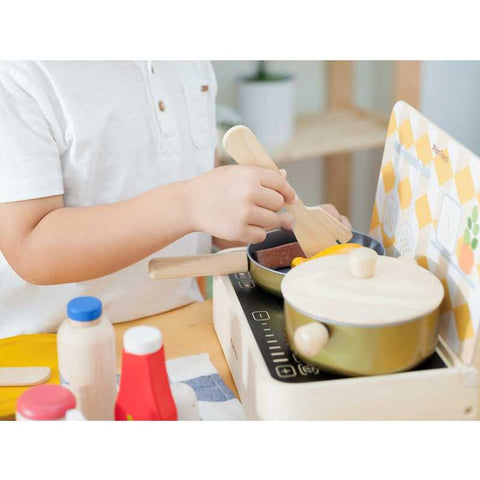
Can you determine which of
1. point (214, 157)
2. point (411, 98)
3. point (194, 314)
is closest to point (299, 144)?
point (411, 98)

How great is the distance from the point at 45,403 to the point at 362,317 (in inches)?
10.3

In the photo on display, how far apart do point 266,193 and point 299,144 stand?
1.16 meters

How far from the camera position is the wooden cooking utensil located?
77 cm

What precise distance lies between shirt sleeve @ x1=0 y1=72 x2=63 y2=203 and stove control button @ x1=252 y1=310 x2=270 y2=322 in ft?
0.98

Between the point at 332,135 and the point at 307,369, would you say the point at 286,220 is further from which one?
the point at 332,135

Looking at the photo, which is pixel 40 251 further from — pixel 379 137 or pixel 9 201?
pixel 379 137

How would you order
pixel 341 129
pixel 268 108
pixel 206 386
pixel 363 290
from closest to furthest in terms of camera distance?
pixel 363 290
pixel 206 386
pixel 268 108
pixel 341 129

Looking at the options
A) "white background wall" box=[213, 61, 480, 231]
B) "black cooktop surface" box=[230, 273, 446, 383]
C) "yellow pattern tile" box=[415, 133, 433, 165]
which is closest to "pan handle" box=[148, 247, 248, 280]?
"black cooktop surface" box=[230, 273, 446, 383]

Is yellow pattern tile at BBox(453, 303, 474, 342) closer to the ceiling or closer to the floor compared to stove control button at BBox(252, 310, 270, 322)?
closer to the ceiling

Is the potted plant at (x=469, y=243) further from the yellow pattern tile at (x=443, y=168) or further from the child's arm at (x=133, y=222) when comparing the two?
the child's arm at (x=133, y=222)

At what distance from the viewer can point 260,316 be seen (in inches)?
29.7

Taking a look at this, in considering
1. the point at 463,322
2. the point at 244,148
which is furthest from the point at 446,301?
the point at 244,148

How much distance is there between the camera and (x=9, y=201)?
854mm

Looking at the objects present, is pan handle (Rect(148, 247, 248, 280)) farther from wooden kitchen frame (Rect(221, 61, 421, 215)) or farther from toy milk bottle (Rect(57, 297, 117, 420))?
wooden kitchen frame (Rect(221, 61, 421, 215))
